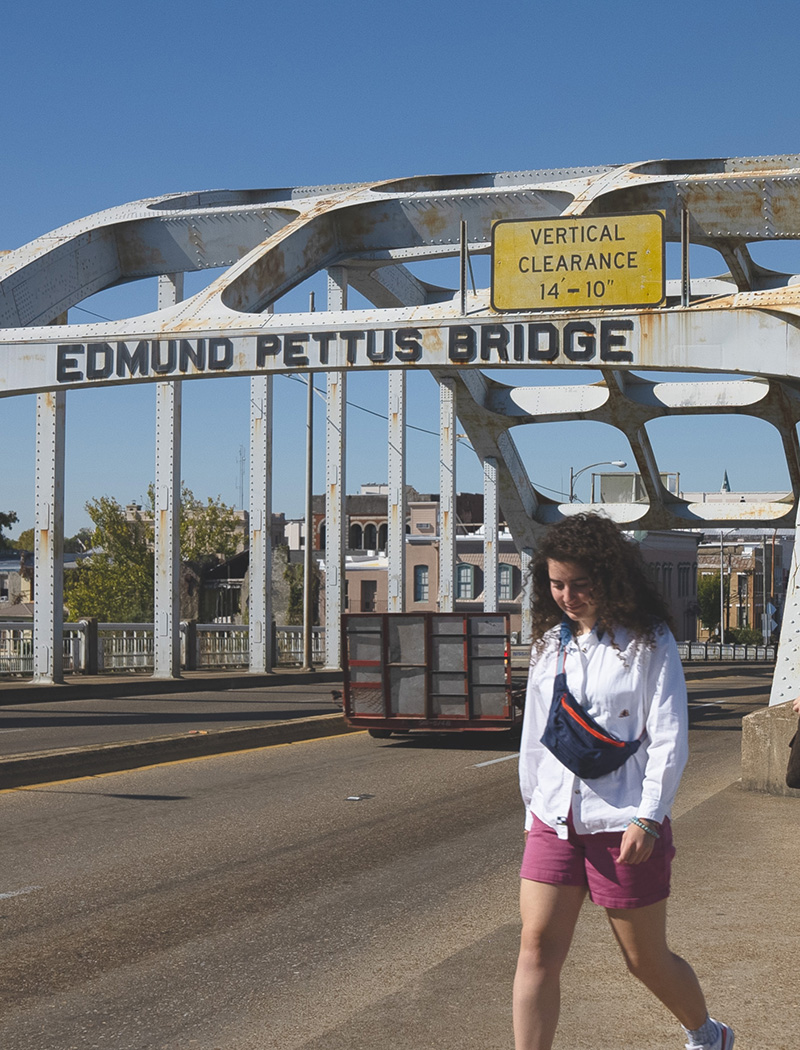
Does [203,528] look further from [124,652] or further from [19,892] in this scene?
[19,892]

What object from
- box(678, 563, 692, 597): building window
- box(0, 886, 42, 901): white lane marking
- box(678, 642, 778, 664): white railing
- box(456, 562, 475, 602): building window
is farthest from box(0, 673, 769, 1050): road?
box(678, 563, 692, 597): building window

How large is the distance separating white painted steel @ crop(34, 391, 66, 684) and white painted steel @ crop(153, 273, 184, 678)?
3.03 metres

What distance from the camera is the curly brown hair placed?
4129 millimetres

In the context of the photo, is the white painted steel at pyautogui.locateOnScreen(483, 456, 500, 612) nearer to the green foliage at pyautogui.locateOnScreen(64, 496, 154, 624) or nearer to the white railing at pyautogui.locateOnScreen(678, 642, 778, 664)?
the white railing at pyautogui.locateOnScreen(678, 642, 778, 664)

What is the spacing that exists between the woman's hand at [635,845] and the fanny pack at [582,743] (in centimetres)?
21

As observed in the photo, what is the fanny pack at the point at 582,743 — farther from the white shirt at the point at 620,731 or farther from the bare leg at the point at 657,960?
the bare leg at the point at 657,960

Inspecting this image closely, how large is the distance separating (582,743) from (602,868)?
1.28 feet

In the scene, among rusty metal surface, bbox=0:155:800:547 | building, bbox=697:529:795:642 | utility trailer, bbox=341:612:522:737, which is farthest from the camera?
building, bbox=697:529:795:642

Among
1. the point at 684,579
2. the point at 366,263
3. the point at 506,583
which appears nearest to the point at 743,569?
the point at 684,579

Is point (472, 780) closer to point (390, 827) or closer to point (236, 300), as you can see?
point (390, 827)

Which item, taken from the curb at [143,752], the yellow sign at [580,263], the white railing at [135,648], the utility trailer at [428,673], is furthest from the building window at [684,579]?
the yellow sign at [580,263]

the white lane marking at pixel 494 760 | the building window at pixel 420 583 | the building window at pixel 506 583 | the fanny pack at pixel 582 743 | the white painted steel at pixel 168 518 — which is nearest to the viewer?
the fanny pack at pixel 582 743

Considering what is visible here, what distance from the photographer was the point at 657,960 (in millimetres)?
3977

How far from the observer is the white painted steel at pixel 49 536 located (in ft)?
82.1
